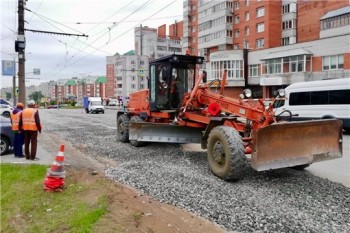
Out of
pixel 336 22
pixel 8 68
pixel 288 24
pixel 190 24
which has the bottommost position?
pixel 8 68

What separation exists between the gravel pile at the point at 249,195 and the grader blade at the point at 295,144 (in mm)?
473

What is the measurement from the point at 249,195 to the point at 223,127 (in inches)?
71.8

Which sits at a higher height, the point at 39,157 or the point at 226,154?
the point at 226,154

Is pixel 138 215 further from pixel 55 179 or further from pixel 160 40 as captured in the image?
pixel 160 40

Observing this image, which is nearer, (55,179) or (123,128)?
(55,179)

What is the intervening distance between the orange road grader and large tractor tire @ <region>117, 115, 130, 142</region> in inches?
35.5

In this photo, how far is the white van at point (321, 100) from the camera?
18.2 metres

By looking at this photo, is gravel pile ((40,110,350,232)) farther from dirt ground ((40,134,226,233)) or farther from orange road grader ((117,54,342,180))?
orange road grader ((117,54,342,180))

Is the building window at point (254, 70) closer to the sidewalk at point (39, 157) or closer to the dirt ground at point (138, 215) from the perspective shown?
the sidewalk at point (39, 157)

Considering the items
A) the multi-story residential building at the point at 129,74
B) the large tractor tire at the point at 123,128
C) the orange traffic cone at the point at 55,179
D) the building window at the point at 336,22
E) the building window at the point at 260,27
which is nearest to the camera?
the orange traffic cone at the point at 55,179

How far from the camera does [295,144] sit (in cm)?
Result: 726

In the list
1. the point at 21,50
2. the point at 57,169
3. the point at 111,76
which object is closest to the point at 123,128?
the point at 57,169

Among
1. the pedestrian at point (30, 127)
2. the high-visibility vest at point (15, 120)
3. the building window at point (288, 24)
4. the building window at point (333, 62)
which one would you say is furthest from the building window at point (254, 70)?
the pedestrian at point (30, 127)

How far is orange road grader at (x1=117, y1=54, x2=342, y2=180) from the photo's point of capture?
7062mm
